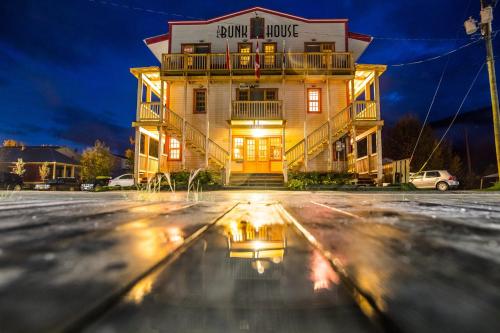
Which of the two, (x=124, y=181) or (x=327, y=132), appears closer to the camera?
(x=327, y=132)

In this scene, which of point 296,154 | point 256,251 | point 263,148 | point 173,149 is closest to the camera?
point 256,251

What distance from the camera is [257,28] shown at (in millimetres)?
17875

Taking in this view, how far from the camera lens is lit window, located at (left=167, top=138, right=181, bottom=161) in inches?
675

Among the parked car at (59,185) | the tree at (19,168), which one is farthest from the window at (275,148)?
the tree at (19,168)

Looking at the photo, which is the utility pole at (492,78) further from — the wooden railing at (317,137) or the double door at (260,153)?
the double door at (260,153)

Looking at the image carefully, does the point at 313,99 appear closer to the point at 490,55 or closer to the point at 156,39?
the point at 490,55

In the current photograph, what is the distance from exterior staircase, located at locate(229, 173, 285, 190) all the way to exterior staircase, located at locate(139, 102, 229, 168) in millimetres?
1176

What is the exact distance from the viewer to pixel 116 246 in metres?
1.22

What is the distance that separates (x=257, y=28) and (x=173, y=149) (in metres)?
10.1

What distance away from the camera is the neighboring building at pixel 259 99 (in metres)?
15.4

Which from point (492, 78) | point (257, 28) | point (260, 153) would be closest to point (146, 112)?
point (260, 153)

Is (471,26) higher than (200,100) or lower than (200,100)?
higher

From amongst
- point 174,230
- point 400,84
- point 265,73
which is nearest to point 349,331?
point 174,230

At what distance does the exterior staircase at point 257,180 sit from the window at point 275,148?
246 centimetres
